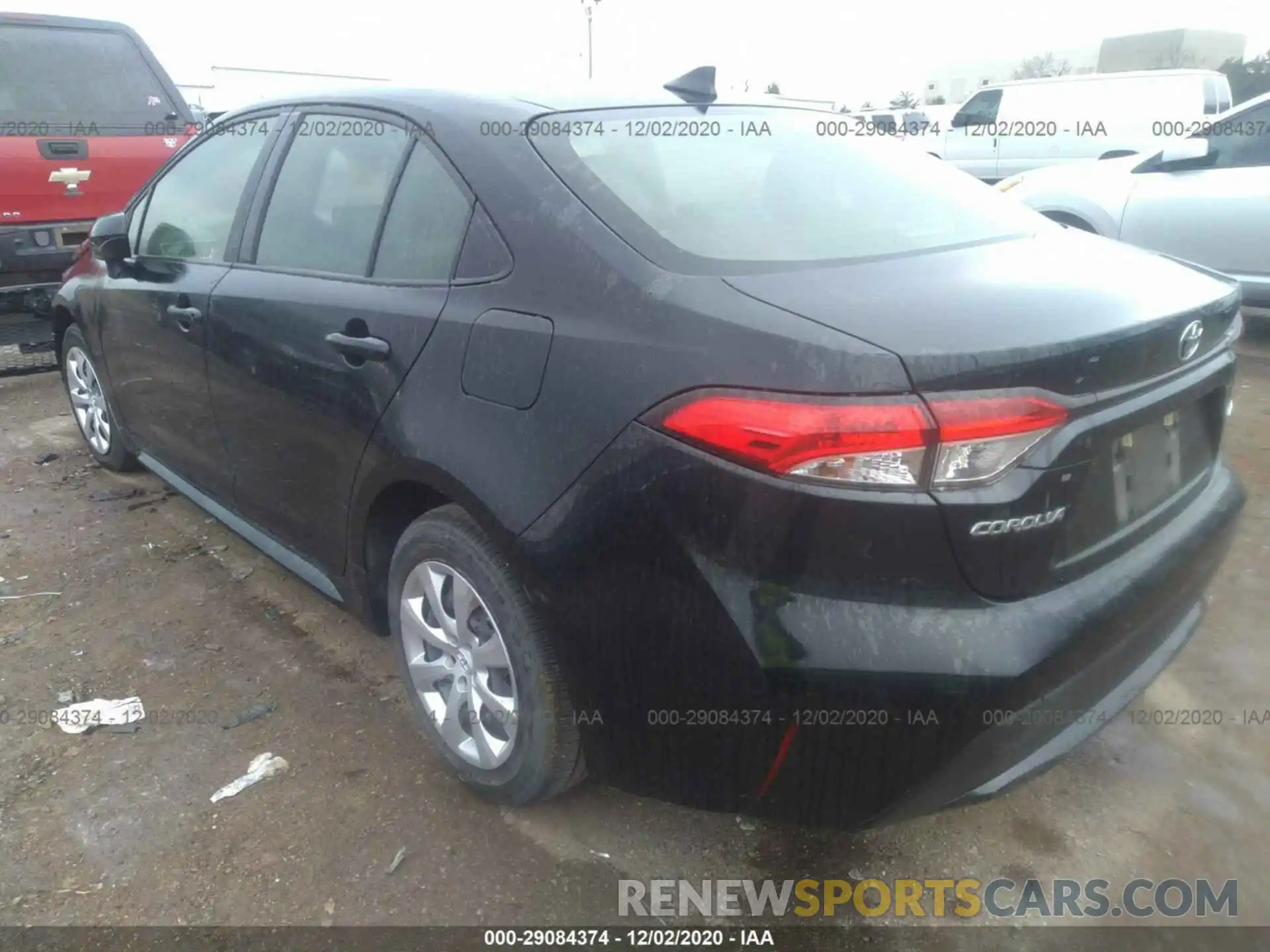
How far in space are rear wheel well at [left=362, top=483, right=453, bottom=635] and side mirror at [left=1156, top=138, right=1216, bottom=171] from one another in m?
5.83

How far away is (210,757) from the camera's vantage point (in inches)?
101

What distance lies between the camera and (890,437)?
59.8 inches

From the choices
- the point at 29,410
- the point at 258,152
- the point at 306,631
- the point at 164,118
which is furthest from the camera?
the point at 164,118

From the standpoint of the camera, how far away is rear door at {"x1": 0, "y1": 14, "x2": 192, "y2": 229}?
219 inches

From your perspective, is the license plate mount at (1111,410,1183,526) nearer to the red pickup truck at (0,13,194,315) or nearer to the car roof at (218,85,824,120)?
the car roof at (218,85,824,120)

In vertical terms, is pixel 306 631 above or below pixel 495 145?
below

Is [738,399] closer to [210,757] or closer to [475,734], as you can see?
[475,734]

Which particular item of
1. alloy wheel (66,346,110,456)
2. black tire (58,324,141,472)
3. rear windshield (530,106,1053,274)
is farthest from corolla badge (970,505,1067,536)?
alloy wheel (66,346,110,456)

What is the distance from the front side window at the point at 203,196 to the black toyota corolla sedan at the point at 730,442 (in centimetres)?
39

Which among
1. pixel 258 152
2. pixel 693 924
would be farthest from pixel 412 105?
pixel 693 924

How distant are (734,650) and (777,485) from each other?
0.31 meters

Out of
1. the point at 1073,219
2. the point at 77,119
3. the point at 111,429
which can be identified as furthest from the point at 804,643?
the point at 1073,219

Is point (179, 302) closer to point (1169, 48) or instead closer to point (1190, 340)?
point (1190, 340)

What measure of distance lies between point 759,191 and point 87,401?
370cm
